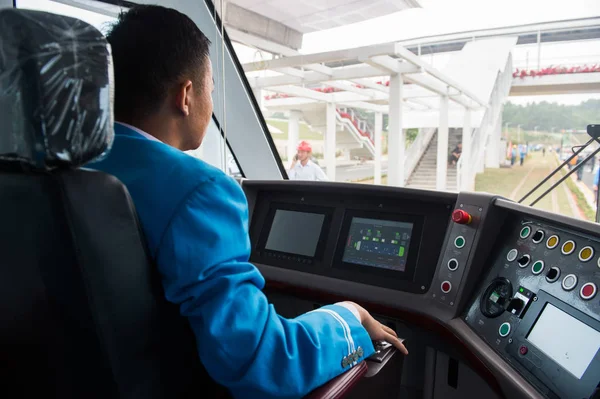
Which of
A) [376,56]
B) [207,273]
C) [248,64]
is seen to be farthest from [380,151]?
[207,273]

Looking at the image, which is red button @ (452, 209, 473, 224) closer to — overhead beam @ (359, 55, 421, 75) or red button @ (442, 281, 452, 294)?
red button @ (442, 281, 452, 294)

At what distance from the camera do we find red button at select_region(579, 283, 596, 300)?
35.9 inches

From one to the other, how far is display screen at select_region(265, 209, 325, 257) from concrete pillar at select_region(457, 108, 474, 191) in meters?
0.55

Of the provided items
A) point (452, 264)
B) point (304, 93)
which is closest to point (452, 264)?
point (452, 264)

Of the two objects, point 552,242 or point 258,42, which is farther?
point 258,42

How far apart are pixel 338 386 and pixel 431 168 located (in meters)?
1.26

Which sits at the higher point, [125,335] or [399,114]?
[399,114]

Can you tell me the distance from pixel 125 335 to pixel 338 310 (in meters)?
0.48

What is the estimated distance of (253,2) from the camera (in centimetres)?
228

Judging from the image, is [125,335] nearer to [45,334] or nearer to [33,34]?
[45,334]

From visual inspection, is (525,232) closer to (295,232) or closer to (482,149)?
(482,149)

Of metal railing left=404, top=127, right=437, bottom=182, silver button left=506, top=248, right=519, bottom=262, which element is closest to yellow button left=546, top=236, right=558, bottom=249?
silver button left=506, top=248, right=519, bottom=262

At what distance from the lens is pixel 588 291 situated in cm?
92

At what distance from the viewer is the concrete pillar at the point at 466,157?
5.26 ft
